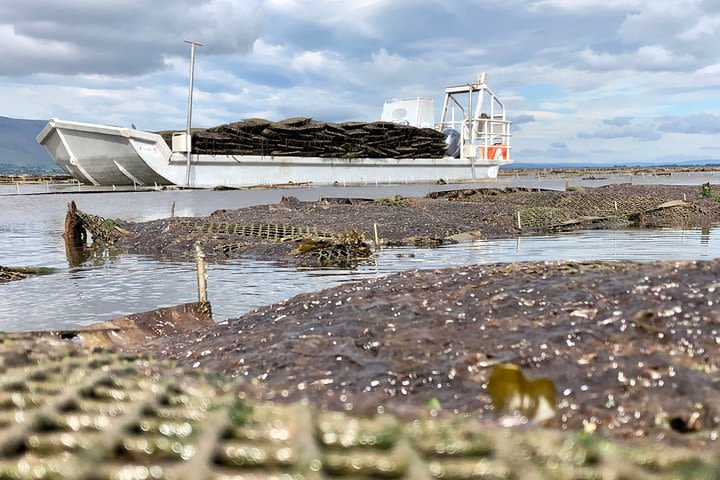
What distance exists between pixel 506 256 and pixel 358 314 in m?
10.6

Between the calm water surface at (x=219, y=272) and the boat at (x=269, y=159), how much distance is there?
30031 millimetres

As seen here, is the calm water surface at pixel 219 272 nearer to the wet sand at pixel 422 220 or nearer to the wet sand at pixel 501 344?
the wet sand at pixel 422 220

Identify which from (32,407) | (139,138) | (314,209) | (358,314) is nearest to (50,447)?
(32,407)

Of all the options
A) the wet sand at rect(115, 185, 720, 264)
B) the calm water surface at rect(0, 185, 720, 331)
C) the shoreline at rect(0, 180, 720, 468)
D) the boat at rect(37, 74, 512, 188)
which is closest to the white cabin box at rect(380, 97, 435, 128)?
the boat at rect(37, 74, 512, 188)

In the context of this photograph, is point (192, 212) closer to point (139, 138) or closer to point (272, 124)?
point (139, 138)

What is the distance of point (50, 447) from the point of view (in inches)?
63.7

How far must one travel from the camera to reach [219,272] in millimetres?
13594

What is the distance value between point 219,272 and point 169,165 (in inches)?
1735

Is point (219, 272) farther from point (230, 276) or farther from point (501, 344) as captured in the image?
point (501, 344)

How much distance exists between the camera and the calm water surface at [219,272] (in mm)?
10086

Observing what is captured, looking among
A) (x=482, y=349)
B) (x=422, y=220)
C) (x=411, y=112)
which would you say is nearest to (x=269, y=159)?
(x=411, y=112)

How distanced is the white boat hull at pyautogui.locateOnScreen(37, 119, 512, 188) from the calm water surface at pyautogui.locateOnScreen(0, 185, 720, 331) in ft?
97.1

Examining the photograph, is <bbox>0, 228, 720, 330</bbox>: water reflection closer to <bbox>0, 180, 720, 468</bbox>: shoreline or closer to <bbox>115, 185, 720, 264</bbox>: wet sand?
<bbox>115, 185, 720, 264</bbox>: wet sand

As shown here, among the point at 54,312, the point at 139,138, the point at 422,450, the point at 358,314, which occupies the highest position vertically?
the point at 139,138
